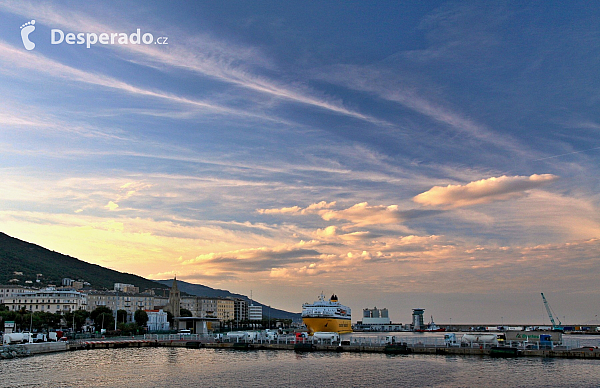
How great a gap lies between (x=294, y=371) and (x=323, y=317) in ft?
314

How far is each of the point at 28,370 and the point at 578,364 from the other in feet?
230

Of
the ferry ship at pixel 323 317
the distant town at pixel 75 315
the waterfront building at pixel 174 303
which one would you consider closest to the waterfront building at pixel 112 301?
the distant town at pixel 75 315

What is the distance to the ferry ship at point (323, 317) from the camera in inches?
6014

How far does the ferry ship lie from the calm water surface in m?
74.9

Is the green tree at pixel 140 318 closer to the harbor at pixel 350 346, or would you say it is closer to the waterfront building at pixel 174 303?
the harbor at pixel 350 346

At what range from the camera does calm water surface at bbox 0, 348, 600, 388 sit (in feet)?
165

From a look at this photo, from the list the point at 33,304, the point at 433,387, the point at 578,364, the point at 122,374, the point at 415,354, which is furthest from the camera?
the point at 33,304

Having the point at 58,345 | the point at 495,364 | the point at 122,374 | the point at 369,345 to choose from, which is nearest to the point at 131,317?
the point at 58,345

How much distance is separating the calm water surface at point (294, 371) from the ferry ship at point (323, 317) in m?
74.9

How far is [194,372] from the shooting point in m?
59.0

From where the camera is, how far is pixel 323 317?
6058 inches

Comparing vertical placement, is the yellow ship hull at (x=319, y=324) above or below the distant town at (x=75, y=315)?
below

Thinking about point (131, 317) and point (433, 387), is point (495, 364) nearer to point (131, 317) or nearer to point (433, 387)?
point (433, 387)

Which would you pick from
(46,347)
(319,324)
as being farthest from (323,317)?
(46,347)
